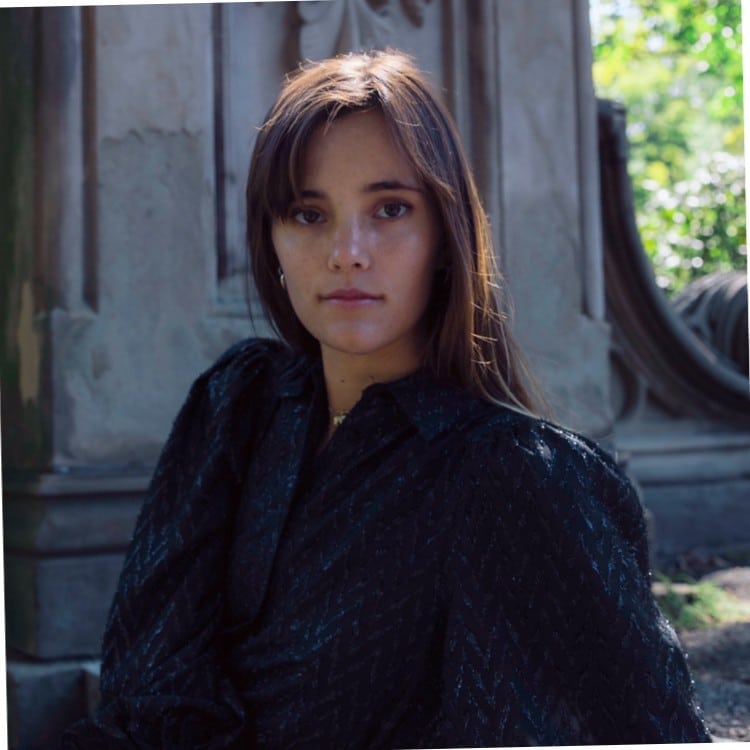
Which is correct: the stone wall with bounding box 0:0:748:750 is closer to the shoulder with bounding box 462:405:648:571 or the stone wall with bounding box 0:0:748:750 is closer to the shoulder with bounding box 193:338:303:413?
the shoulder with bounding box 193:338:303:413

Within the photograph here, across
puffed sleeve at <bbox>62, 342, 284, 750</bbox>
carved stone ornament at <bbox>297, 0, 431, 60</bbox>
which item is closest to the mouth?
puffed sleeve at <bbox>62, 342, 284, 750</bbox>

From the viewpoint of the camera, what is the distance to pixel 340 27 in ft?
11.9

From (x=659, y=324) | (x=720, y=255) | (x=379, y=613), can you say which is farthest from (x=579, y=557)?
(x=720, y=255)

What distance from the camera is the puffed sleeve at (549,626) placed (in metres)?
1.56

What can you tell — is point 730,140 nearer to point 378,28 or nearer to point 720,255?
point 720,255

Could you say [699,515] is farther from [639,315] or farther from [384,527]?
[384,527]

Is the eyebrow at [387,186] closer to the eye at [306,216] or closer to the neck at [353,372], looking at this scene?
the eye at [306,216]

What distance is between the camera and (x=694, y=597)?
4336 millimetres

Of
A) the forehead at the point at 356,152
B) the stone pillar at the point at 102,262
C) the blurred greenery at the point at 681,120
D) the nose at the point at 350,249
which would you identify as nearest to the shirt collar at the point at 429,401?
the nose at the point at 350,249

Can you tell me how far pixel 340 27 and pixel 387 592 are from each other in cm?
Answer: 239

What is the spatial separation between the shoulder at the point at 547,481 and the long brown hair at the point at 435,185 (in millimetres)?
140

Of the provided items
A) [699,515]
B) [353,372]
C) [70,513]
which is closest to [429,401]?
[353,372]

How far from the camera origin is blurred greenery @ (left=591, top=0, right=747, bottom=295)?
10.5m

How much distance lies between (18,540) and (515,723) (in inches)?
77.8
